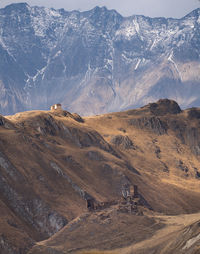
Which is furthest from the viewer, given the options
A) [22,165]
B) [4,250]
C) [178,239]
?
[22,165]

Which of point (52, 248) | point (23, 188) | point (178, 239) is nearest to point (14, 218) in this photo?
point (23, 188)

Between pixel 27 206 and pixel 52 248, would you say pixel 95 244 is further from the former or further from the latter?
pixel 27 206

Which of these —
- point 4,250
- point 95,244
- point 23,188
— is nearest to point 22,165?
point 23,188

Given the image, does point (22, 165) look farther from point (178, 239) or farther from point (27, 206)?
point (178, 239)

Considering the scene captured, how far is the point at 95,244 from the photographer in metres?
137

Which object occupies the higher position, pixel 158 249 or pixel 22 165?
pixel 22 165

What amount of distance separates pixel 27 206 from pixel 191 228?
6754cm

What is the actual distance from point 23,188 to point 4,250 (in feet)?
124

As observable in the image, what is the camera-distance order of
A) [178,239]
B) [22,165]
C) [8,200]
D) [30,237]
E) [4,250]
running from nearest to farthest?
[178,239] → [4,250] → [30,237] → [8,200] → [22,165]

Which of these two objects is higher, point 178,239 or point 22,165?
point 22,165

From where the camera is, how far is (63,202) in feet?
624

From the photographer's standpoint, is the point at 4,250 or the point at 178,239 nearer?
the point at 178,239

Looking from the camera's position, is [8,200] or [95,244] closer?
[95,244]

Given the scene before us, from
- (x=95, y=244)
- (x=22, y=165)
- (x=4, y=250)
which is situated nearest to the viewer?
(x=95, y=244)
